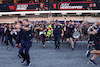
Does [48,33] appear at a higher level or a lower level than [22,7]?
lower

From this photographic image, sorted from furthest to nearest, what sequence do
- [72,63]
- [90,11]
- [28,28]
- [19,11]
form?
[19,11] < [90,11] < [72,63] < [28,28]

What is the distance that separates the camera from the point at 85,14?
22.1 metres

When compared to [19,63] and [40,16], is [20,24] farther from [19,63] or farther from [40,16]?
[40,16]

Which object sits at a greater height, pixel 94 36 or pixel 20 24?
pixel 20 24

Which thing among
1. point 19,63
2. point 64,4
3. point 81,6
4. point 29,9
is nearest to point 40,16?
point 29,9

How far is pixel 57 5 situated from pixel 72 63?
15551 millimetres

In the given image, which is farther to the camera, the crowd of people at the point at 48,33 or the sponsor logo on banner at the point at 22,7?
the sponsor logo on banner at the point at 22,7

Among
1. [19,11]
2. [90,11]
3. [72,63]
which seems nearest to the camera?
[72,63]

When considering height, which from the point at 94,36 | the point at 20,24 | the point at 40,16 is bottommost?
the point at 40,16

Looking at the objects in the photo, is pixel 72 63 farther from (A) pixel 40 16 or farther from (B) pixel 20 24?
(A) pixel 40 16

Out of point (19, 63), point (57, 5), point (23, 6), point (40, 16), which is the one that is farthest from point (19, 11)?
point (19, 63)

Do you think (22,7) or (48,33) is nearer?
(48,33)

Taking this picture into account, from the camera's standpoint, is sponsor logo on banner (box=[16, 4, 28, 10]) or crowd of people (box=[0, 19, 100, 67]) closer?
crowd of people (box=[0, 19, 100, 67])

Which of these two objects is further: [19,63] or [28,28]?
[19,63]
